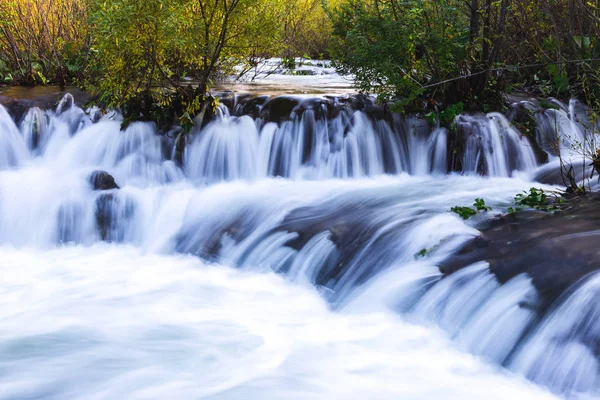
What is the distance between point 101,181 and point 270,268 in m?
2.35

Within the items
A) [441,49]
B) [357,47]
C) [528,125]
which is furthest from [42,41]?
[528,125]

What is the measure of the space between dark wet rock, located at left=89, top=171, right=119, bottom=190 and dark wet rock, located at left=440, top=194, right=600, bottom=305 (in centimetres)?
369

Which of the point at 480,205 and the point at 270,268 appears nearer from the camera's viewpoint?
the point at 270,268

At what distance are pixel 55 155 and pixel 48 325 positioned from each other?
3448 millimetres

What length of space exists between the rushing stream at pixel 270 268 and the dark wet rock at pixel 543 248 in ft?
0.34

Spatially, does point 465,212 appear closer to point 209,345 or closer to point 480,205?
point 480,205

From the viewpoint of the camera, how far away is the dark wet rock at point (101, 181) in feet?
22.1

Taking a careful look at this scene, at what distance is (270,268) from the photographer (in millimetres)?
5398

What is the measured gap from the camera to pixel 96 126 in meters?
7.66

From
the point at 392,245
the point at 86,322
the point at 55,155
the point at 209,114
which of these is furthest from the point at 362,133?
the point at 86,322

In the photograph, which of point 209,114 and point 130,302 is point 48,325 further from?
point 209,114

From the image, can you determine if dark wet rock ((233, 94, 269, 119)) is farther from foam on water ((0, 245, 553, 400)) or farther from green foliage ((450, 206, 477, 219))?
green foliage ((450, 206, 477, 219))

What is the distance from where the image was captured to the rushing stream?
12.2 ft

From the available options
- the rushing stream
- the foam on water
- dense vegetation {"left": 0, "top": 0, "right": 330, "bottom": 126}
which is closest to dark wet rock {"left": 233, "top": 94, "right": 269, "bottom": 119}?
the rushing stream
